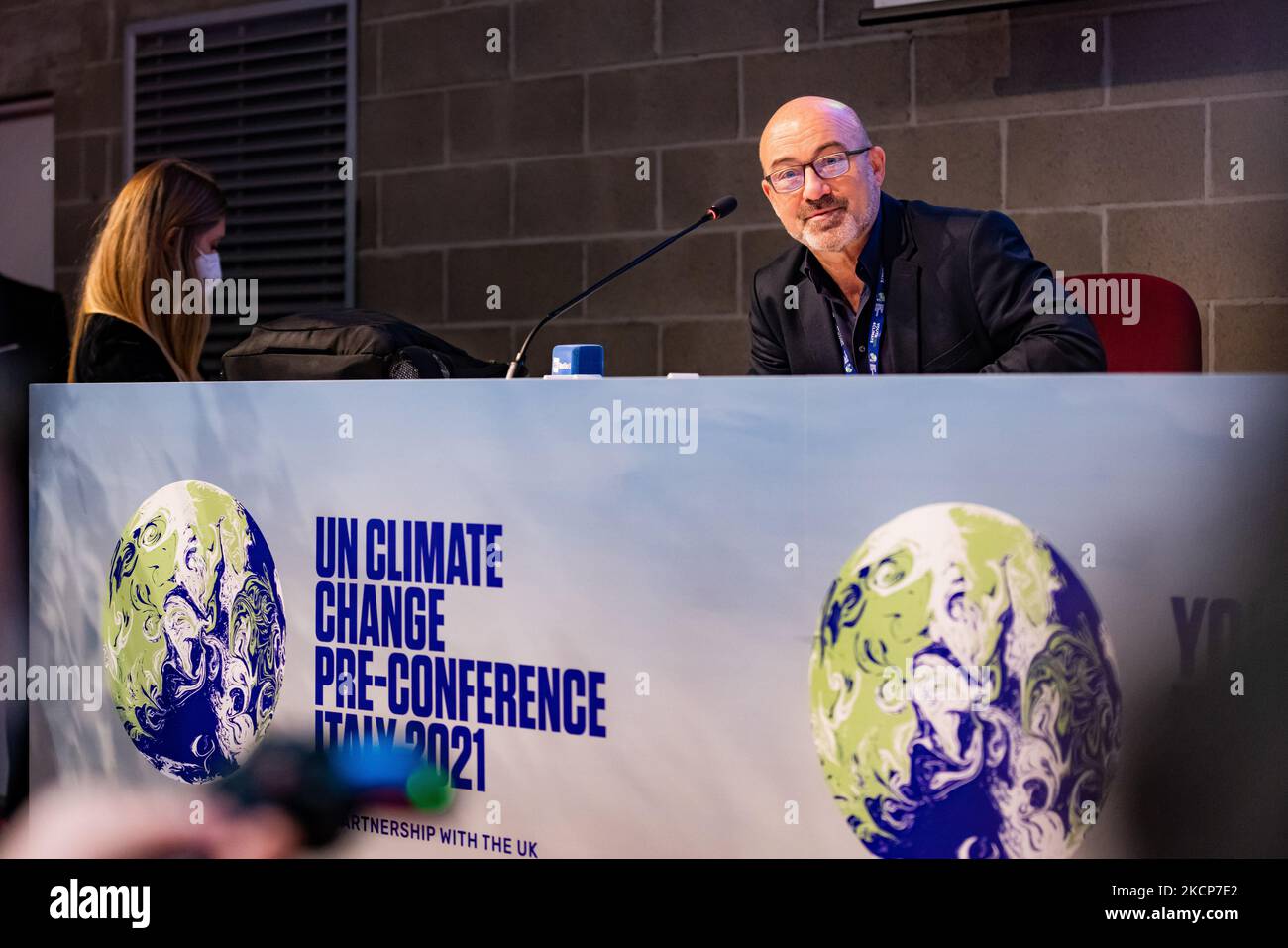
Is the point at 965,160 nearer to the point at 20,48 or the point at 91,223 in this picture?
the point at 91,223

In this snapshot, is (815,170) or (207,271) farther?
(207,271)

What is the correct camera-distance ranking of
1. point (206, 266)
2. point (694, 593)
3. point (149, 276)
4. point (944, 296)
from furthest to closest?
point (206, 266), point (149, 276), point (944, 296), point (694, 593)

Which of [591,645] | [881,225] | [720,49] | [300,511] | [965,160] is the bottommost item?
[591,645]

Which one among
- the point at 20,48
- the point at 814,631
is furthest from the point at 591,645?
the point at 20,48


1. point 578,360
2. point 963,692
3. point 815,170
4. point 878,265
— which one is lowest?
point 963,692

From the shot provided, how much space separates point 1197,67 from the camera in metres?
2.85

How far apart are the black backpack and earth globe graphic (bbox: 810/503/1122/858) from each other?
2.60 ft

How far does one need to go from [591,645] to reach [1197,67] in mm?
2209

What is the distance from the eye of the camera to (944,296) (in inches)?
87.0

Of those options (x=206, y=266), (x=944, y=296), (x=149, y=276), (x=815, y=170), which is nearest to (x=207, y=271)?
(x=206, y=266)

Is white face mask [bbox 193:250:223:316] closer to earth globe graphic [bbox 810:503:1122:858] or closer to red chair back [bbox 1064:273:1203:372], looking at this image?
earth globe graphic [bbox 810:503:1122:858]

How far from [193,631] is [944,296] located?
1382mm

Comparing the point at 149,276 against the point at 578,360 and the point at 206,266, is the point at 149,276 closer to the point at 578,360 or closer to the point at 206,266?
the point at 206,266

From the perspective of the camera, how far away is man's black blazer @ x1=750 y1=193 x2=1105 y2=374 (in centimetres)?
219
